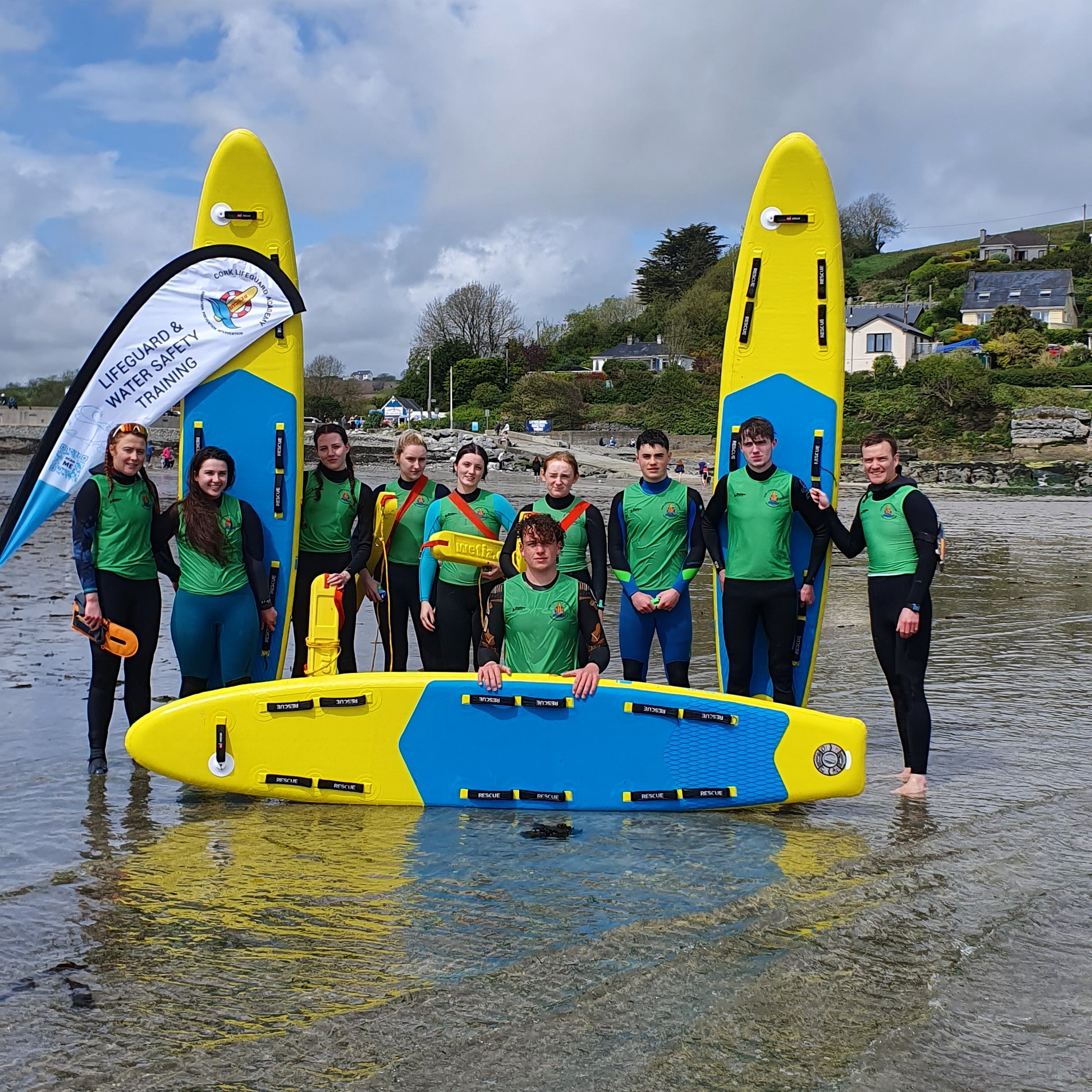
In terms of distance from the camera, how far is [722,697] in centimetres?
442

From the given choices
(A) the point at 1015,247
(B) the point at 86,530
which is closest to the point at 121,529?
(B) the point at 86,530

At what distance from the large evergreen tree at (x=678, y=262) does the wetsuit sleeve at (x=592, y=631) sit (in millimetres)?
63550

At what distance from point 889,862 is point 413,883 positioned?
5.29 ft

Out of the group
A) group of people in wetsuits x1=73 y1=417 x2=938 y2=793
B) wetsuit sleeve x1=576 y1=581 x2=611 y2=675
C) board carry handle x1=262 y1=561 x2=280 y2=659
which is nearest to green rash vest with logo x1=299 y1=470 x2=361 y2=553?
group of people in wetsuits x1=73 y1=417 x2=938 y2=793

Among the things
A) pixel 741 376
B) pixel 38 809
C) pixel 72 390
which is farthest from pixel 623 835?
pixel 72 390

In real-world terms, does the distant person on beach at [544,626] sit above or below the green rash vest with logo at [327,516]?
below

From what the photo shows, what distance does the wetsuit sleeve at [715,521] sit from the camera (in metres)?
4.84

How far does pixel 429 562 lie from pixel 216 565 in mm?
917

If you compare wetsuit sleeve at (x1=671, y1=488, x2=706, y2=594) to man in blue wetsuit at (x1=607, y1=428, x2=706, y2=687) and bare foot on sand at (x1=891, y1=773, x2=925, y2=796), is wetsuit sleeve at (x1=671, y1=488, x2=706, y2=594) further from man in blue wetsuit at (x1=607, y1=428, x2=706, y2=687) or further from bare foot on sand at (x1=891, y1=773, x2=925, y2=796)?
bare foot on sand at (x1=891, y1=773, x2=925, y2=796)

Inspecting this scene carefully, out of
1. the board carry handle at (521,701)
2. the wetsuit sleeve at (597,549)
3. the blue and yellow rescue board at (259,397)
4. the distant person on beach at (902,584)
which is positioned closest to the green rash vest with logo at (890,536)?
the distant person on beach at (902,584)

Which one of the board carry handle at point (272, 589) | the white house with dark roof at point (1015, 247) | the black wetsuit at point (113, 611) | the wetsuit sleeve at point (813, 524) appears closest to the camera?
the black wetsuit at point (113, 611)

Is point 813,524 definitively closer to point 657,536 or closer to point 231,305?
point 657,536

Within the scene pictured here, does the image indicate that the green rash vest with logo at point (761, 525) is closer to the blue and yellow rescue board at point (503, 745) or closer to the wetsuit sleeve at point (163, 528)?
the blue and yellow rescue board at point (503, 745)

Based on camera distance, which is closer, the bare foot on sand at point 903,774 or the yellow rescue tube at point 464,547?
the bare foot on sand at point 903,774
